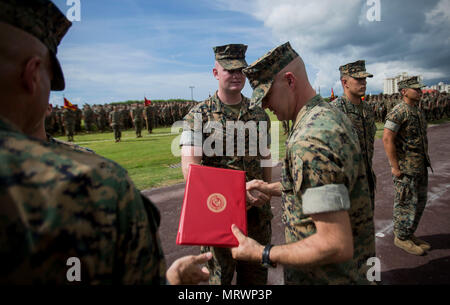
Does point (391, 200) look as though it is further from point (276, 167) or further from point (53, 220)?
point (53, 220)

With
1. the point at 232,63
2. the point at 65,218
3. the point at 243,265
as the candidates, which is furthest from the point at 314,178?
the point at 232,63

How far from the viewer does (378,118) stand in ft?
92.7

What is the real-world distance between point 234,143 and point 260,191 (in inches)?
27.2

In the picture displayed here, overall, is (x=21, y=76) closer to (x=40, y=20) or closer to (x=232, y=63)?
(x=40, y=20)

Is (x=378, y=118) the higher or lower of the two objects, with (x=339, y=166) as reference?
higher

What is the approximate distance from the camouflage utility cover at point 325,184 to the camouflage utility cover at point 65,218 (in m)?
0.90

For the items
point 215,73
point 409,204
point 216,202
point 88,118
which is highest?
point 88,118

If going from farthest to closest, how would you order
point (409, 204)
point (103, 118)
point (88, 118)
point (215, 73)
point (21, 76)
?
point (103, 118) → point (88, 118) → point (409, 204) → point (215, 73) → point (21, 76)

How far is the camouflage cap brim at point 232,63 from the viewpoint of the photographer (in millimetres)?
2933

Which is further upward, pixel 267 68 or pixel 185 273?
pixel 267 68

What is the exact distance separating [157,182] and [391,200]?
20.5ft

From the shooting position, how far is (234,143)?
3.01 m

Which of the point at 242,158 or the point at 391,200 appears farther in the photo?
the point at 391,200
